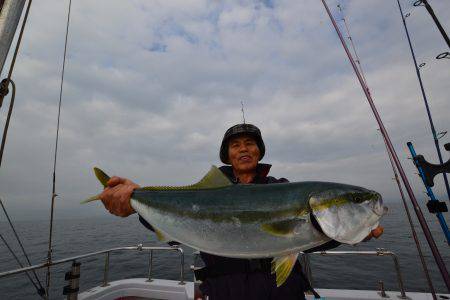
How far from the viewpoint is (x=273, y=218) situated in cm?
275

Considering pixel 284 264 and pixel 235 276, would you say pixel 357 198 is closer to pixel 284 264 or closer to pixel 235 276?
pixel 284 264

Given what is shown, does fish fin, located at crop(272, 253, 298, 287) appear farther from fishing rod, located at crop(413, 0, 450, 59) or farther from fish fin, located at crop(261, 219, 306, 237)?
fishing rod, located at crop(413, 0, 450, 59)

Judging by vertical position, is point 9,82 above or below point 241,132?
above

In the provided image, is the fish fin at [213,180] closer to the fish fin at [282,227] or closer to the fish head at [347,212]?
the fish fin at [282,227]

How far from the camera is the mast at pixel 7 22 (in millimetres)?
3307

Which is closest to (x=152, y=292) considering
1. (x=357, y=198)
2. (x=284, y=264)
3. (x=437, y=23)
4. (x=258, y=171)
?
(x=258, y=171)

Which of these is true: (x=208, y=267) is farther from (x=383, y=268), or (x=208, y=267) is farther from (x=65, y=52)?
(x=383, y=268)

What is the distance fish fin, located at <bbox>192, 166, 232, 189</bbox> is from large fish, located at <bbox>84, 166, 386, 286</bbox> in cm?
11

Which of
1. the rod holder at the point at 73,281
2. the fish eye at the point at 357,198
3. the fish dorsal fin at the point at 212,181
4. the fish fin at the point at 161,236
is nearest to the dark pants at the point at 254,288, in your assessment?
the fish fin at the point at 161,236

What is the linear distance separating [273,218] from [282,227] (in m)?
0.13

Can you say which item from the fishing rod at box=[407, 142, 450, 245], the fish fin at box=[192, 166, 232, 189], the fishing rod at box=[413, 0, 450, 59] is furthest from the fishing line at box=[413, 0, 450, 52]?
the fish fin at box=[192, 166, 232, 189]

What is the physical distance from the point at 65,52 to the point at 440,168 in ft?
25.7

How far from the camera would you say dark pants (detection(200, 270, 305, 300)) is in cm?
330

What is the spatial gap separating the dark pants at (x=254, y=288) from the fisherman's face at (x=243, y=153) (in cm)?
189
